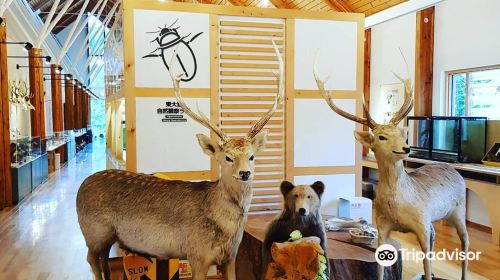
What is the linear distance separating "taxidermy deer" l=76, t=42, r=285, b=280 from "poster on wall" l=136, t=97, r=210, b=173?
1.44m

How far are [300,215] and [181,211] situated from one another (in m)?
0.60

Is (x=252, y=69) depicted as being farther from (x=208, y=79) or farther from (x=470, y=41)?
(x=470, y=41)

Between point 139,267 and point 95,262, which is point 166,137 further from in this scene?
point 95,262

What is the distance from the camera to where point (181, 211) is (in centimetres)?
203

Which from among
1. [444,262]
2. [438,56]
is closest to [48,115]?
[438,56]

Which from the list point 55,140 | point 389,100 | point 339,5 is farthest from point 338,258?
point 55,140

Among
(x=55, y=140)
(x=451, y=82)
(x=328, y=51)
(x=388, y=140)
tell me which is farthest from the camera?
(x=55, y=140)

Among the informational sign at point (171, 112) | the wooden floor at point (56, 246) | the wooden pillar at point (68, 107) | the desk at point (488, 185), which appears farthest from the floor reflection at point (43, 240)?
Answer: the wooden pillar at point (68, 107)

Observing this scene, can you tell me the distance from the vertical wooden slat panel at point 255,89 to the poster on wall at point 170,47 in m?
0.17

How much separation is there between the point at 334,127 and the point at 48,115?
46.4 ft

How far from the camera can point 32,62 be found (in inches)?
414

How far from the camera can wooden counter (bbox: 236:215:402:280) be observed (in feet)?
8.51

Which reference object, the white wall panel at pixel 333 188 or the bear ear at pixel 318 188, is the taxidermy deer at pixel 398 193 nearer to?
the bear ear at pixel 318 188

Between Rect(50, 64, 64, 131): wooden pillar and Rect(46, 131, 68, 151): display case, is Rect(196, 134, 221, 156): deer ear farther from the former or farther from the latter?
Rect(50, 64, 64, 131): wooden pillar
